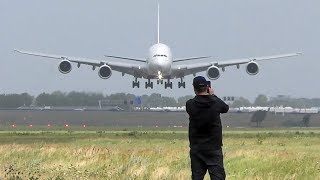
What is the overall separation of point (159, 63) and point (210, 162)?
6154cm

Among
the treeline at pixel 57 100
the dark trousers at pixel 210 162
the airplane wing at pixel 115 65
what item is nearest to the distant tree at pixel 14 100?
the treeline at pixel 57 100

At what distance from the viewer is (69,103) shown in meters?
144

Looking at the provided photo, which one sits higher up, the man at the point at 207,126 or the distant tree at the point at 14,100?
the distant tree at the point at 14,100

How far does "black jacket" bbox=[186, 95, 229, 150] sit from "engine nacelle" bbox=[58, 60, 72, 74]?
61125 mm

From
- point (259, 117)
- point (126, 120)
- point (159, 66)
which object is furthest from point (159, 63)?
point (259, 117)

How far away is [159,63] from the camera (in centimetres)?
7206

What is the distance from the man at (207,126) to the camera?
1057cm

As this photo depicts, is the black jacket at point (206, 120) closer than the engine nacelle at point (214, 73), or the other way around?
the black jacket at point (206, 120)

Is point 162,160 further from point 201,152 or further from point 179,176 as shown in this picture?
point 201,152

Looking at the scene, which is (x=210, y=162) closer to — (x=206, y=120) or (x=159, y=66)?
(x=206, y=120)

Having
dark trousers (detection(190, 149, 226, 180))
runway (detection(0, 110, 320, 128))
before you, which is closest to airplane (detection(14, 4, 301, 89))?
runway (detection(0, 110, 320, 128))

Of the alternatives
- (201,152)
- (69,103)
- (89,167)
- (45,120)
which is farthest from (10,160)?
(69,103)

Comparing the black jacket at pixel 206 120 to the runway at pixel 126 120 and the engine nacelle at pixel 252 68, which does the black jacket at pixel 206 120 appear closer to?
the engine nacelle at pixel 252 68

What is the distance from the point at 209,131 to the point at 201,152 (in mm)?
355
